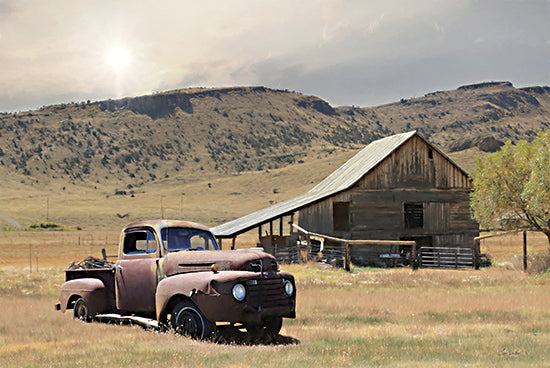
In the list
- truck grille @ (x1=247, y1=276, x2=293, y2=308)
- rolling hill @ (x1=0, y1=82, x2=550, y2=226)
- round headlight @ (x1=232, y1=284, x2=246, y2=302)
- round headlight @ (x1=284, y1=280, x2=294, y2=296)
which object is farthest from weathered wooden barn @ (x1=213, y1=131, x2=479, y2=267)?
rolling hill @ (x1=0, y1=82, x2=550, y2=226)

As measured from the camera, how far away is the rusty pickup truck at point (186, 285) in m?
9.77

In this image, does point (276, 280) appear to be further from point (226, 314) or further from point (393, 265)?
point (393, 265)

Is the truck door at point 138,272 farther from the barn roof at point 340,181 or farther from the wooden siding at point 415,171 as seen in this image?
the wooden siding at point 415,171

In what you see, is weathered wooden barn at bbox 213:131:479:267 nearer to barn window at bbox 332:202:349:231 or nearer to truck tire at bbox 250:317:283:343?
barn window at bbox 332:202:349:231

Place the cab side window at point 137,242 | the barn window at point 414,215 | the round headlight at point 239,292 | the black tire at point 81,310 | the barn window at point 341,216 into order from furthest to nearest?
the barn window at point 341,216 < the barn window at point 414,215 < the black tire at point 81,310 < the cab side window at point 137,242 < the round headlight at point 239,292

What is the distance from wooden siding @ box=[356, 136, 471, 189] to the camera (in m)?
34.1

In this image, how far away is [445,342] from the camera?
34.1ft

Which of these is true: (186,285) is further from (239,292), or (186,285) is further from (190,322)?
(239,292)

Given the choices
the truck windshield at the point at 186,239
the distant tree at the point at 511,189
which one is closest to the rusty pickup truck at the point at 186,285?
the truck windshield at the point at 186,239

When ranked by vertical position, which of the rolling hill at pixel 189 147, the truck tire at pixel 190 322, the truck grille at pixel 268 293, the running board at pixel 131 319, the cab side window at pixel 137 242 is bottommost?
the running board at pixel 131 319

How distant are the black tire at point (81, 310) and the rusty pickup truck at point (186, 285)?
30 mm

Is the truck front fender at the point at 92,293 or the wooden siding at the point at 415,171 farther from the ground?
the wooden siding at the point at 415,171

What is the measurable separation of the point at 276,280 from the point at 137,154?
133m

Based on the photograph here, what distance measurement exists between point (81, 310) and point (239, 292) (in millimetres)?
4891
